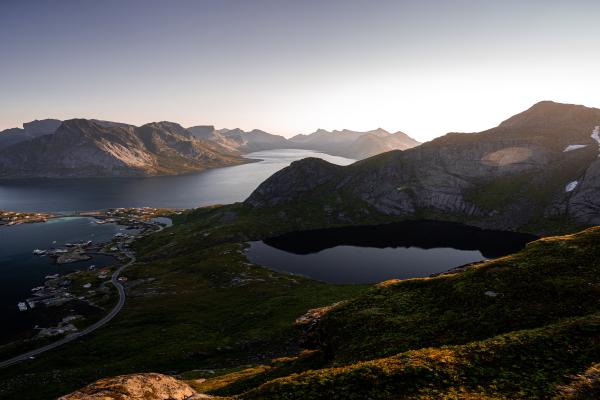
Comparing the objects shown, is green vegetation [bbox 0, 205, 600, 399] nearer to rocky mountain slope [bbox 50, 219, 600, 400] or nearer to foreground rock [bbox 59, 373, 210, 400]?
rocky mountain slope [bbox 50, 219, 600, 400]

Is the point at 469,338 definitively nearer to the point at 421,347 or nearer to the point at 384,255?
the point at 421,347

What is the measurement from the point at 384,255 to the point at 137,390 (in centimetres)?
14929

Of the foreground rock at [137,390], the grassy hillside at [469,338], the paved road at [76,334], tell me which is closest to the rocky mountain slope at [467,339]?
the grassy hillside at [469,338]

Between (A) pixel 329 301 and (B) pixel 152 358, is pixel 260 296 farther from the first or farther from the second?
(B) pixel 152 358

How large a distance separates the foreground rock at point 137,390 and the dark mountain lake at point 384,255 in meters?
108

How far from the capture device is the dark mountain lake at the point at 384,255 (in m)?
151

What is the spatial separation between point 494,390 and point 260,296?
108 metres

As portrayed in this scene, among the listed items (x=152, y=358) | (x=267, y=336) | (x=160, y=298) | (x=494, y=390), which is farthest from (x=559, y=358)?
(x=160, y=298)

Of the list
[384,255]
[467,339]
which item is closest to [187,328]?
[467,339]

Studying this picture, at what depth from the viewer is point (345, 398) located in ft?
84.1

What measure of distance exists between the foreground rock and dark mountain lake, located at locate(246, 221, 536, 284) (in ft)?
353

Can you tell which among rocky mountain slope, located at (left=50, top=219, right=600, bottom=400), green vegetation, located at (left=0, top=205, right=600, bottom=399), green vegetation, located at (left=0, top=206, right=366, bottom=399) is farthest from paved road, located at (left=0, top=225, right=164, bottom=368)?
rocky mountain slope, located at (left=50, top=219, right=600, bottom=400)

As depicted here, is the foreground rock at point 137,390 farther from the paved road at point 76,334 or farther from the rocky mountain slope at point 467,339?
the paved road at point 76,334

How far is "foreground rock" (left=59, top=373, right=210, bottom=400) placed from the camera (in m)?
35.8
